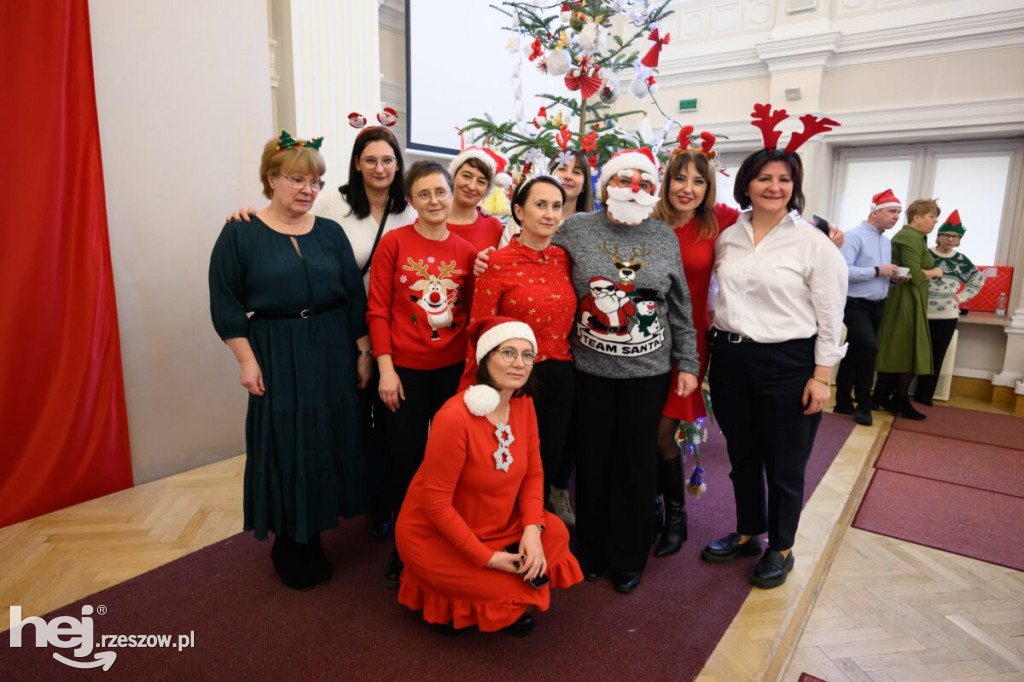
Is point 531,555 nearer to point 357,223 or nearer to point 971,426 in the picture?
point 357,223

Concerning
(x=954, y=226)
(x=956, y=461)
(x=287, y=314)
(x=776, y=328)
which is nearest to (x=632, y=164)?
(x=776, y=328)

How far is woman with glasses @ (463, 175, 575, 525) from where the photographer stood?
6.25ft

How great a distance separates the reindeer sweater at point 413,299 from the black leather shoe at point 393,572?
0.73m

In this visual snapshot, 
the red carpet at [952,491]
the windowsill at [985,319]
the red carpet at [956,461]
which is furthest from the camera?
the windowsill at [985,319]

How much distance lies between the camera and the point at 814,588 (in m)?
2.30

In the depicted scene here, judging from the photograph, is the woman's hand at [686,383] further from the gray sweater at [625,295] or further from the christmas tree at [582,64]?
the christmas tree at [582,64]

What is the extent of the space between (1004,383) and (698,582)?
176 inches

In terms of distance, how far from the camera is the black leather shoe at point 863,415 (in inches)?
176

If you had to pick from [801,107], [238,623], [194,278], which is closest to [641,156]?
[238,623]

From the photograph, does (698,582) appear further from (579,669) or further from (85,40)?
(85,40)

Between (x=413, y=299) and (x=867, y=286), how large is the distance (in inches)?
153

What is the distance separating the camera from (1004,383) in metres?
5.07

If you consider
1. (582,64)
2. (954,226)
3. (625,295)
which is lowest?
(625,295)

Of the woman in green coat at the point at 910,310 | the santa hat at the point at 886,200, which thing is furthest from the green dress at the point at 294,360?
the woman in green coat at the point at 910,310
